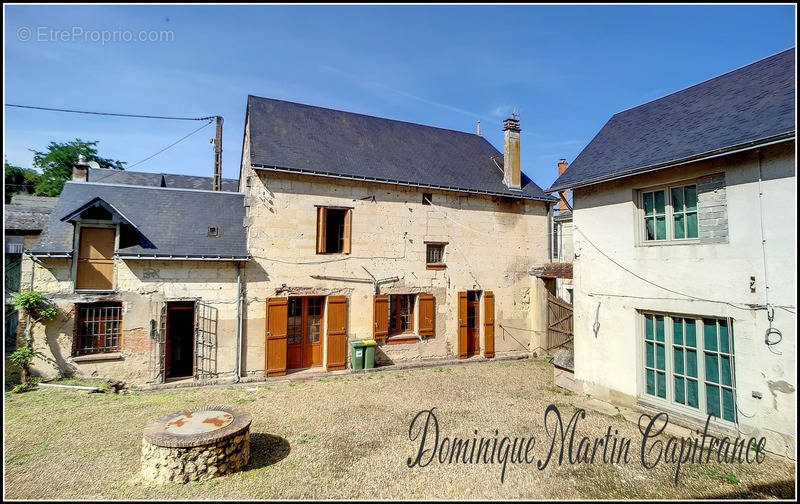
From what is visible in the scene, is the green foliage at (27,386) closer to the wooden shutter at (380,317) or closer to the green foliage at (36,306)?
the green foliage at (36,306)

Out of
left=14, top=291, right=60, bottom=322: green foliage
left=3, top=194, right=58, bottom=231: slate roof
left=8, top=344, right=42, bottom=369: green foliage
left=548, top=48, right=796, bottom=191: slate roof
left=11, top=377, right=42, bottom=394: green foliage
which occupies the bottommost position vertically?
left=11, top=377, right=42, bottom=394: green foliage

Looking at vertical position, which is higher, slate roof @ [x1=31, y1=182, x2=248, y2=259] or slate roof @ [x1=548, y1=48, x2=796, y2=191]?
slate roof @ [x1=548, y1=48, x2=796, y2=191]

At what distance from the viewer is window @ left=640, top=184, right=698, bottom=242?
7.00 meters

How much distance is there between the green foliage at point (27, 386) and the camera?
8.55 m

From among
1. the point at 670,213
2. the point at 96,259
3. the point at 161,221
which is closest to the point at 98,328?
the point at 96,259

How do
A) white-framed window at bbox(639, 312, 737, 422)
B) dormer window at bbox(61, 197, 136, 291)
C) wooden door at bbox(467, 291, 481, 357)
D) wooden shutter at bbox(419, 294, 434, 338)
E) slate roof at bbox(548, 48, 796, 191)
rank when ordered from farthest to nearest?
1. wooden door at bbox(467, 291, 481, 357)
2. wooden shutter at bbox(419, 294, 434, 338)
3. dormer window at bbox(61, 197, 136, 291)
4. white-framed window at bbox(639, 312, 737, 422)
5. slate roof at bbox(548, 48, 796, 191)

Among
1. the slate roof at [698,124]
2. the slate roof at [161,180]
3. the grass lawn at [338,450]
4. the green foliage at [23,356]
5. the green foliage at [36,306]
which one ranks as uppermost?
the slate roof at [161,180]

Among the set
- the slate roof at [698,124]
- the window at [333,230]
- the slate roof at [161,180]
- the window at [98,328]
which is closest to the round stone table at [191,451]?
the window at [98,328]

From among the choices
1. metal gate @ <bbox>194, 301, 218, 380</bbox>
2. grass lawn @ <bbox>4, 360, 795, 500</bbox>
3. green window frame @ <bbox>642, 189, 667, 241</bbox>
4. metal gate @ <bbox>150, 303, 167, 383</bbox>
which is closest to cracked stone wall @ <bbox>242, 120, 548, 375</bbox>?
metal gate @ <bbox>194, 301, 218, 380</bbox>

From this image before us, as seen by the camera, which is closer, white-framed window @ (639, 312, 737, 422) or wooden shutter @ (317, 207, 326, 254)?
white-framed window @ (639, 312, 737, 422)

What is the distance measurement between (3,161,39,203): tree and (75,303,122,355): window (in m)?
34.0

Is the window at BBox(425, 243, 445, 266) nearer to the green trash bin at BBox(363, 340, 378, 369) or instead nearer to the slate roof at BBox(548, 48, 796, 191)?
the green trash bin at BBox(363, 340, 378, 369)

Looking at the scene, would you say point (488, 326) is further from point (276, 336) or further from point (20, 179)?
point (20, 179)

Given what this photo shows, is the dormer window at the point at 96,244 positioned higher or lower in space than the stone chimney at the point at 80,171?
lower
